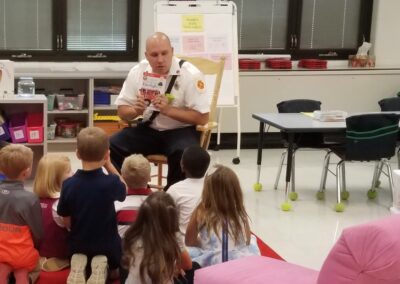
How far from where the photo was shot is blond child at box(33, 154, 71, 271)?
3.15 meters

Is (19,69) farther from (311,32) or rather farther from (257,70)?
(311,32)

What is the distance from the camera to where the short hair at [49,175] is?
316 centimetres

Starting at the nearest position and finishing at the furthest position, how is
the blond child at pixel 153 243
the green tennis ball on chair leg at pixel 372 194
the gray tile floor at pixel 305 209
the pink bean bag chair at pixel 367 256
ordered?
the pink bean bag chair at pixel 367 256, the blond child at pixel 153 243, the gray tile floor at pixel 305 209, the green tennis ball on chair leg at pixel 372 194

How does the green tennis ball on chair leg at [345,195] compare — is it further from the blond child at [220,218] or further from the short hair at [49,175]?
the short hair at [49,175]

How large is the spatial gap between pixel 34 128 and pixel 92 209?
7.53 ft

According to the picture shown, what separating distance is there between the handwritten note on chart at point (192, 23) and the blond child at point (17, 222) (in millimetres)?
3394

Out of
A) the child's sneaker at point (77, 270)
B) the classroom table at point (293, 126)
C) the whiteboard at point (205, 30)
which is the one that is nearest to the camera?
the child's sneaker at point (77, 270)

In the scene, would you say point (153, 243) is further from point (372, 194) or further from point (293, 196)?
point (372, 194)

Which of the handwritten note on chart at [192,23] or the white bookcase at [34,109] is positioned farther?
the handwritten note on chart at [192,23]

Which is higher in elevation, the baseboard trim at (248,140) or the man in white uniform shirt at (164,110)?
the man in white uniform shirt at (164,110)

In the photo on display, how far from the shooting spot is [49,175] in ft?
10.4

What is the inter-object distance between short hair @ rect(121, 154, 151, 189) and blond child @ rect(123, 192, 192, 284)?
61 cm

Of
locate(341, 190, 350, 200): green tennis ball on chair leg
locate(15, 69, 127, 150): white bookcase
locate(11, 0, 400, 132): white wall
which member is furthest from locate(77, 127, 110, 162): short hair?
locate(11, 0, 400, 132): white wall

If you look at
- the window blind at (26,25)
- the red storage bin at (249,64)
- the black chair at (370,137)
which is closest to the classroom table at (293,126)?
the black chair at (370,137)
